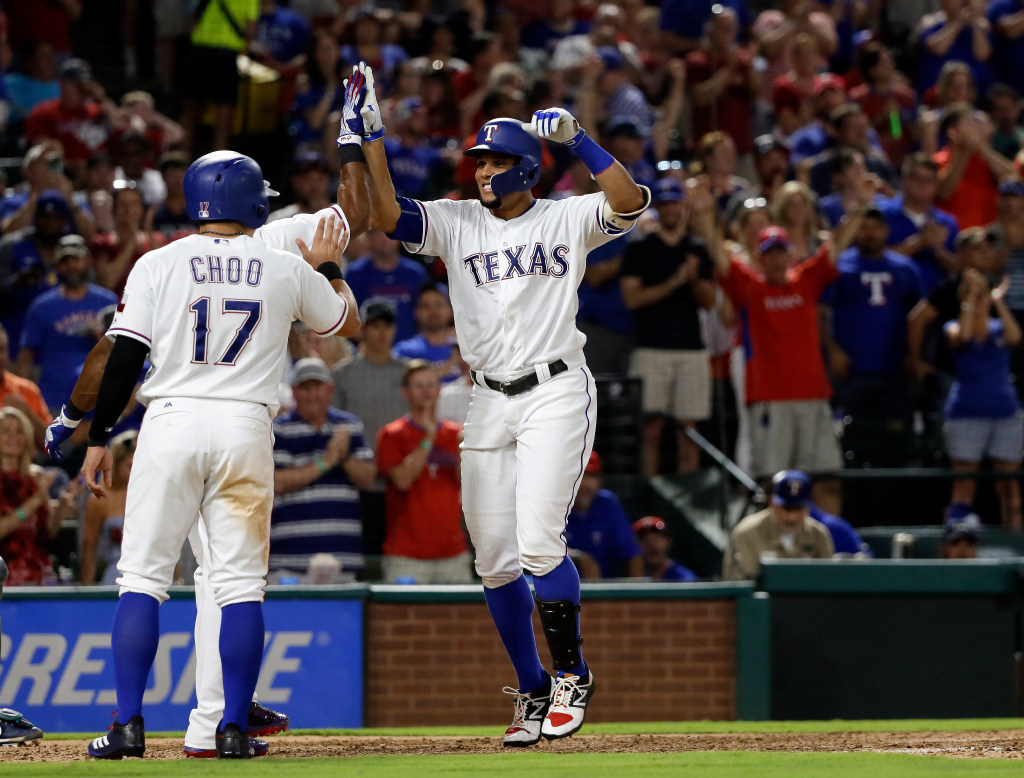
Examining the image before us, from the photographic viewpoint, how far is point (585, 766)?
15.4 feet

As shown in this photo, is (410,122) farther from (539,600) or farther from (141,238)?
(539,600)

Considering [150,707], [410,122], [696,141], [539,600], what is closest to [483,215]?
[539,600]

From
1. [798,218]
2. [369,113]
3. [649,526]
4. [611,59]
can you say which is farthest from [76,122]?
[369,113]

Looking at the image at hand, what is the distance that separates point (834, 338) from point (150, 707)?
4.99m

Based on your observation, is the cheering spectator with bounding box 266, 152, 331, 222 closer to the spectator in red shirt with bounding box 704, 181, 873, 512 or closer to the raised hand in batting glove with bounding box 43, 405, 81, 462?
the spectator in red shirt with bounding box 704, 181, 873, 512

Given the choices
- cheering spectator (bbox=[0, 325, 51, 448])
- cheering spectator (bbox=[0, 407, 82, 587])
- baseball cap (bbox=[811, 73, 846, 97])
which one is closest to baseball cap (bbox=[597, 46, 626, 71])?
baseball cap (bbox=[811, 73, 846, 97])

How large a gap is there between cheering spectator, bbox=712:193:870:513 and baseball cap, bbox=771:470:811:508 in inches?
46.5

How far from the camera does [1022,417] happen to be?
9633 mm

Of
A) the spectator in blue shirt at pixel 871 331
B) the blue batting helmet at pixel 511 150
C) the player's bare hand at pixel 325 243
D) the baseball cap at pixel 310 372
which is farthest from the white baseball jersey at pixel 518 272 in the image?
the spectator in blue shirt at pixel 871 331

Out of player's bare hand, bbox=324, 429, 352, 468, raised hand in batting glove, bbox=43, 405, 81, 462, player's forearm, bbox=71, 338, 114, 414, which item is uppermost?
player's forearm, bbox=71, 338, 114, 414

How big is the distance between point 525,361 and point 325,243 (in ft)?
2.68

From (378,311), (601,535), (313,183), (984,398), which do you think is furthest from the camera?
(313,183)

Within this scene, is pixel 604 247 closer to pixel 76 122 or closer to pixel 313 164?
pixel 313 164

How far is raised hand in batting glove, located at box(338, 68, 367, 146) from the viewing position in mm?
5539
